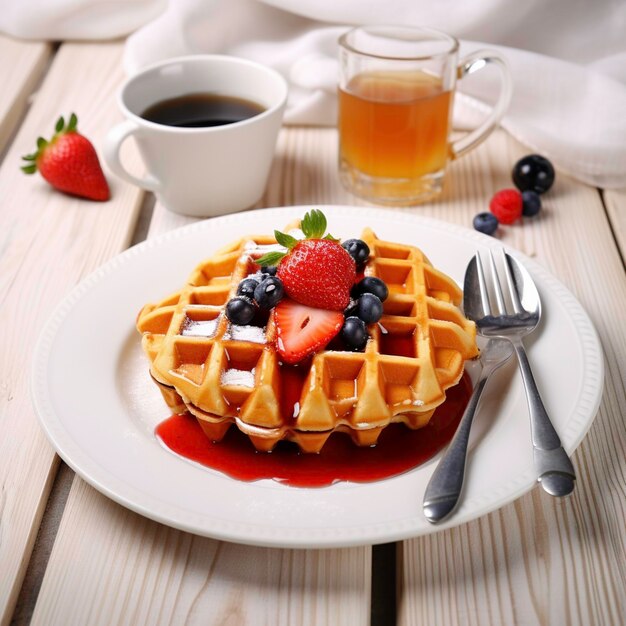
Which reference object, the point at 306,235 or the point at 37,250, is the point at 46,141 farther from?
the point at 306,235

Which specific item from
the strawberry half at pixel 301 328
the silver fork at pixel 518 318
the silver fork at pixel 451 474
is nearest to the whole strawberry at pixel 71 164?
the strawberry half at pixel 301 328

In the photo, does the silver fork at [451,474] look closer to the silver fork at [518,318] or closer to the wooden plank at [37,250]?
the silver fork at [518,318]

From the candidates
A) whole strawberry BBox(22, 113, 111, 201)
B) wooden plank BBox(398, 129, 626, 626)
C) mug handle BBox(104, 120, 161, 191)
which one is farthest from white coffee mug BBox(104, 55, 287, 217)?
wooden plank BBox(398, 129, 626, 626)

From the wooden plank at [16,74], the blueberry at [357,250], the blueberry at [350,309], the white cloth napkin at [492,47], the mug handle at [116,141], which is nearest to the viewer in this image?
the blueberry at [350,309]

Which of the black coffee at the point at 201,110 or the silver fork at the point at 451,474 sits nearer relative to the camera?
the silver fork at the point at 451,474

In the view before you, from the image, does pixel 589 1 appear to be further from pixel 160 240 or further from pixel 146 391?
pixel 146 391
